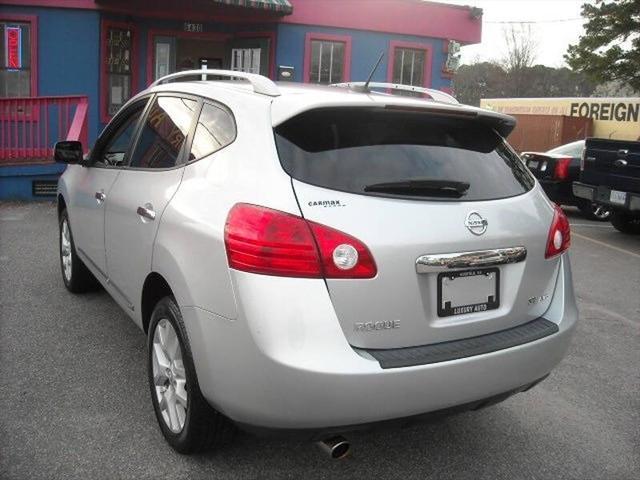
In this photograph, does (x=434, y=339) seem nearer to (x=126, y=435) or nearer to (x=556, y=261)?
(x=556, y=261)

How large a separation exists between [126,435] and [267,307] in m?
1.22

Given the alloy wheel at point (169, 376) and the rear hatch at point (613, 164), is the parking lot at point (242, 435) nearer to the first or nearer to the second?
the alloy wheel at point (169, 376)

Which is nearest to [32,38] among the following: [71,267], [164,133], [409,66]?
[409,66]

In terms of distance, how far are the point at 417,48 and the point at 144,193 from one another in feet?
39.1

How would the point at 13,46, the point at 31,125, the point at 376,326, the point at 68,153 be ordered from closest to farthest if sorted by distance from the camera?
1. the point at 376,326
2. the point at 68,153
3. the point at 31,125
4. the point at 13,46

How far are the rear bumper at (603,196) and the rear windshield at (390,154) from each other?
6216mm

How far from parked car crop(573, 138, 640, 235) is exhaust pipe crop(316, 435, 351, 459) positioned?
716 cm

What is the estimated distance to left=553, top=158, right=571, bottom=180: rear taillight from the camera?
34.7 feet

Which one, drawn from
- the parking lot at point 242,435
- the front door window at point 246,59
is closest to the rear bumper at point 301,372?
the parking lot at point 242,435

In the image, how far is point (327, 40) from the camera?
1330 centimetres

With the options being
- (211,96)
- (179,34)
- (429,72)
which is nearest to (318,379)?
(211,96)

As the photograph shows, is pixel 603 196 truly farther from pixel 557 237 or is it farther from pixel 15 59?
pixel 15 59

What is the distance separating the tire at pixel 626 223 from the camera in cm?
965

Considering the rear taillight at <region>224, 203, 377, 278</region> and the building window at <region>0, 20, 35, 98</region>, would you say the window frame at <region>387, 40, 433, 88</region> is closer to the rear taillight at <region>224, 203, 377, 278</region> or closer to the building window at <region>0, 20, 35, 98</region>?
the building window at <region>0, 20, 35, 98</region>
